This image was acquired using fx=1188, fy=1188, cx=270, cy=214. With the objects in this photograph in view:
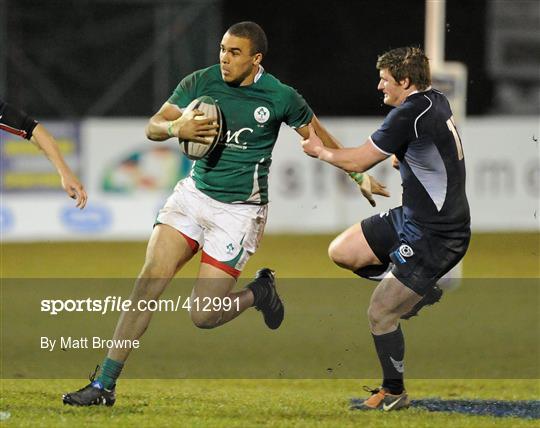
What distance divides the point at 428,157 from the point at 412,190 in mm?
234

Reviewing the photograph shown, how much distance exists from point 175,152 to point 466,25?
783cm

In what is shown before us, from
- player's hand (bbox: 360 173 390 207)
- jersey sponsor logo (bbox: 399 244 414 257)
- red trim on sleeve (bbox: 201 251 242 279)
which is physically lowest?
red trim on sleeve (bbox: 201 251 242 279)

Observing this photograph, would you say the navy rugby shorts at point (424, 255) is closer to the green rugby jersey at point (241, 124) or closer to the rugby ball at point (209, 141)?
the green rugby jersey at point (241, 124)

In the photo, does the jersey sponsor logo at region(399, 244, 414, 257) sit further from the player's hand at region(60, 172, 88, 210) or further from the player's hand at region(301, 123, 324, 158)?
the player's hand at region(60, 172, 88, 210)

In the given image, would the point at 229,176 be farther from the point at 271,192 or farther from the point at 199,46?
the point at 199,46

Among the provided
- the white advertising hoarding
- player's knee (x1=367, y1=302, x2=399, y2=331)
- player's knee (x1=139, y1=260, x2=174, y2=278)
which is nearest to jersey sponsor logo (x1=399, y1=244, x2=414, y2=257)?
player's knee (x1=367, y1=302, x2=399, y2=331)

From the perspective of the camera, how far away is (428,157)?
7117mm

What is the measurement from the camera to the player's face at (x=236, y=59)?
7.32 m

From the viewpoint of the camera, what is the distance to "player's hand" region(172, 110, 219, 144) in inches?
274

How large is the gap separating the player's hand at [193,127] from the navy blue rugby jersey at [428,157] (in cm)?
99

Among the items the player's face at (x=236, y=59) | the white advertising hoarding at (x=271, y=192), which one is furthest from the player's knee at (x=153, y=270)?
the white advertising hoarding at (x=271, y=192)

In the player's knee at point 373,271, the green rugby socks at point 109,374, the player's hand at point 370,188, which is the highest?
the player's hand at point 370,188

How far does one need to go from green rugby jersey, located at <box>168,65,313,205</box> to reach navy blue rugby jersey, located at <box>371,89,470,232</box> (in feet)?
2.39

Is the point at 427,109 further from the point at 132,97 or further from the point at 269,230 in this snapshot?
the point at 132,97
